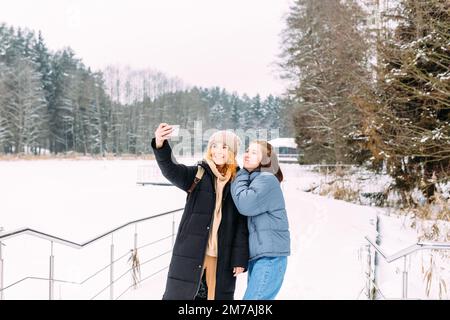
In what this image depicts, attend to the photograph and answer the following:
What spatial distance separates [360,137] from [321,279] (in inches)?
274

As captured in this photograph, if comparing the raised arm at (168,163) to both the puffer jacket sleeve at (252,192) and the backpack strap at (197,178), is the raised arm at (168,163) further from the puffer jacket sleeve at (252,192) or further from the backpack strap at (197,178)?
the puffer jacket sleeve at (252,192)

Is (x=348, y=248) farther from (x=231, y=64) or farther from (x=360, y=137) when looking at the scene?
(x=231, y=64)

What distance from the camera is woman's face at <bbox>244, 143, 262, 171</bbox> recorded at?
2303 millimetres

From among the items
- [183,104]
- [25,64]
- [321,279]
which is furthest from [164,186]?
[25,64]

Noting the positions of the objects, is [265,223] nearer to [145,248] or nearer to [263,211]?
[263,211]

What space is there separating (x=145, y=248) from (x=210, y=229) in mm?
5000

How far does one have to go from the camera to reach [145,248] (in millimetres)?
6973

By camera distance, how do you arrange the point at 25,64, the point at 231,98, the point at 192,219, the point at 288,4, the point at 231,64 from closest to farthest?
the point at 192,219, the point at 231,64, the point at 288,4, the point at 25,64, the point at 231,98

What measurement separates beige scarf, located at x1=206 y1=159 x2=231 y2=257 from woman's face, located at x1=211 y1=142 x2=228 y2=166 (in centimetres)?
3

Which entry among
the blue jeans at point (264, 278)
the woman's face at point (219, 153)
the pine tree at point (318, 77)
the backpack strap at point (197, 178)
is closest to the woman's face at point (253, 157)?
the woman's face at point (219, 153)

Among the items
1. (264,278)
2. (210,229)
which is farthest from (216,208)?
(264,278)

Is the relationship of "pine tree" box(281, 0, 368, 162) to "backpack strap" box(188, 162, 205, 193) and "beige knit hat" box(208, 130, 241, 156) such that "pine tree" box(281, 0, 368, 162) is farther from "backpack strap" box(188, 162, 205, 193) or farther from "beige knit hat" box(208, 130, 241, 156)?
"backpack strap" box(188, 162, 205, 193)

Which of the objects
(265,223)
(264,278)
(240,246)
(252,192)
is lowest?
(264,278)

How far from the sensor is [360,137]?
10789 mm
